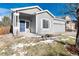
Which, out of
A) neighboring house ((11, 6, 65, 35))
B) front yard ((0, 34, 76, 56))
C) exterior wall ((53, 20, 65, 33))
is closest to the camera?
front yard ((0, 34, 76, 56))

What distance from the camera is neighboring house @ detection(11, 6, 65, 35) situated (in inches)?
147

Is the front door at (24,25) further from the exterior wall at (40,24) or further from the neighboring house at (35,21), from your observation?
the exterior wall at (40,24)

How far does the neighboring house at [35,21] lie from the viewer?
3.72 metres

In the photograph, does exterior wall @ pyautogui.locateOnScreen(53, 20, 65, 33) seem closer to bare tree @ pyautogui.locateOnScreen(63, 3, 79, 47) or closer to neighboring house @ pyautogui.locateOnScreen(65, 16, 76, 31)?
neighboring house @ pyautogui.locateOnScreen(65, 16, 76, 31)

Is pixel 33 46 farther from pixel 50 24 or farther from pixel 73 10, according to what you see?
pixel 73 10

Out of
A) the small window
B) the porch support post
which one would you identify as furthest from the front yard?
the small window

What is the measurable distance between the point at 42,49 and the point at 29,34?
1.29 ft

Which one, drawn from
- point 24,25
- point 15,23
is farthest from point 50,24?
point 15,23

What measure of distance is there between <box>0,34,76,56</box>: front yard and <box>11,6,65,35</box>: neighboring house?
16 cm

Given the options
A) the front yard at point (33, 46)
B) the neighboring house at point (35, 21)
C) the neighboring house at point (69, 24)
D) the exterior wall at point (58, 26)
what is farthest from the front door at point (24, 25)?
the neighboring house at point (69, 24)

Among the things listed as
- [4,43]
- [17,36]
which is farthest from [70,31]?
[4,43]

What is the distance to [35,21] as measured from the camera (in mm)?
3816

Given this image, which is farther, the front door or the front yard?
the front door

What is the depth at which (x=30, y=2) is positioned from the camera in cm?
367
